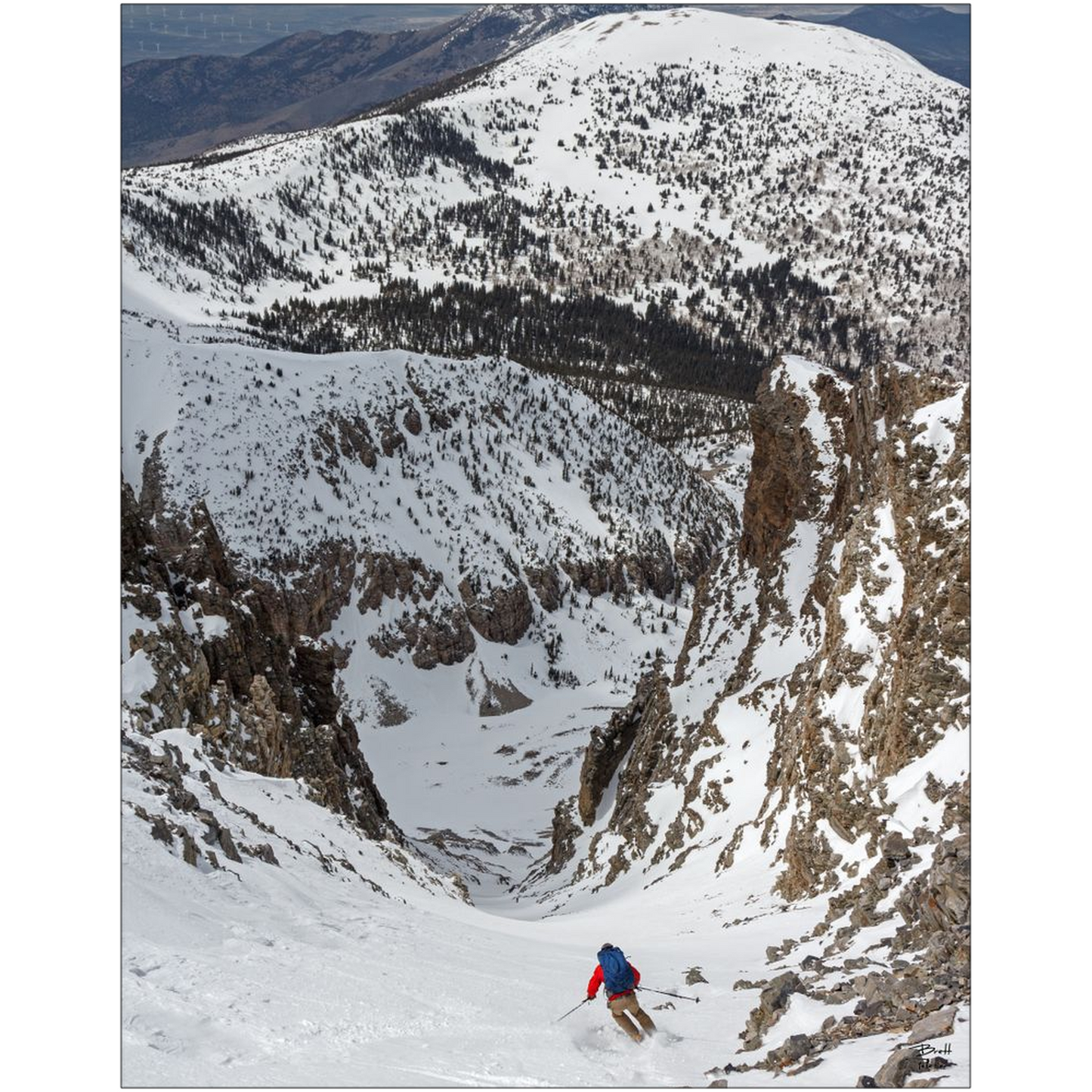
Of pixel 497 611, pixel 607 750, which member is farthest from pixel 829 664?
pixel 497 611

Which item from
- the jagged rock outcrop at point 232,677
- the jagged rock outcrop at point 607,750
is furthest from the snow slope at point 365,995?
the jagged rock outcrop at point 607,750

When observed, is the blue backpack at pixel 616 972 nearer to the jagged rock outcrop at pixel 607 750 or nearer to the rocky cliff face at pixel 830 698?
the rocky cliff face at pixel 830 698

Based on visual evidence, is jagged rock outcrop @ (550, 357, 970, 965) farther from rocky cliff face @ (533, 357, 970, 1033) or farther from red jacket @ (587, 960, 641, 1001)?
red jacket @ (587, 960, 641, 1001)

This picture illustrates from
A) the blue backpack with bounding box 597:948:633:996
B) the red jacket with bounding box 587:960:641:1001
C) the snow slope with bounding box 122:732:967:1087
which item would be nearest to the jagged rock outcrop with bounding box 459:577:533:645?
the snow slope with bounding box 122:732:967:1087
